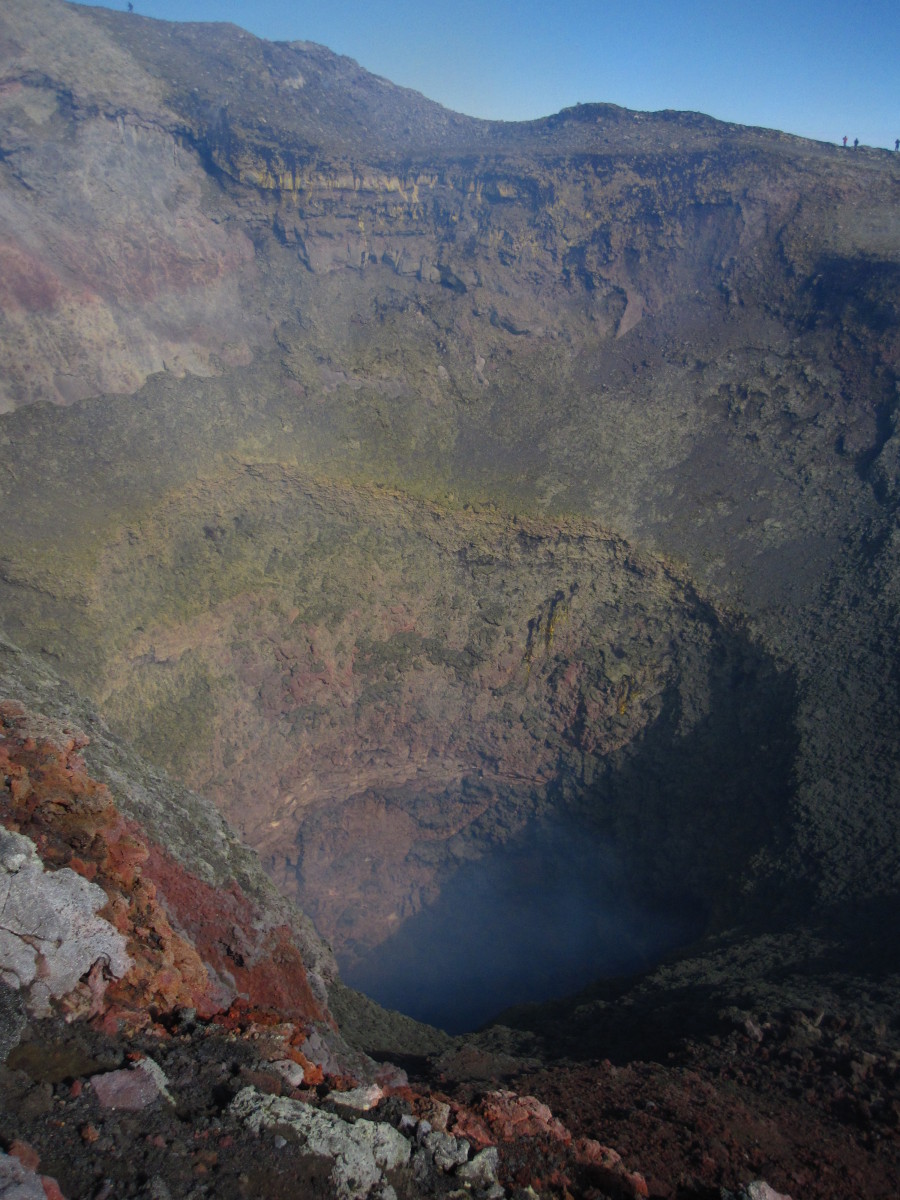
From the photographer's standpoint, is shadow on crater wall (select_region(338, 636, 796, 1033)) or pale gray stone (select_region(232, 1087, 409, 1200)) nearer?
pale gray stone (select_region(232, 1087, 409, 1200))

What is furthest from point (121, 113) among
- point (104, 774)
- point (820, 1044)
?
point (820, 1044)

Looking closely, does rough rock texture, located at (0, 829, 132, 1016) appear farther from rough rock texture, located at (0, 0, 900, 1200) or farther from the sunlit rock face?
the sunlit rock face

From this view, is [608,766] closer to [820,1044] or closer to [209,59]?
[820,1044]

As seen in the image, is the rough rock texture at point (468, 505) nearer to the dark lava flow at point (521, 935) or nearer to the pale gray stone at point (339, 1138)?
the dark lava flow at point (521, 935)

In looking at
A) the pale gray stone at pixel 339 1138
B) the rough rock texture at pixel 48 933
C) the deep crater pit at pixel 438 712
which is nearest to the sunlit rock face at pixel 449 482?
the deep crater pit at pixel 438 712

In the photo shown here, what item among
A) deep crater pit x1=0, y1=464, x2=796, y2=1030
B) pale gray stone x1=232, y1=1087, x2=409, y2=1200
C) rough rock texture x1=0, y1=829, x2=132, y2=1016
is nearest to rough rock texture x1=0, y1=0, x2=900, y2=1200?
deep crater pit x1=0, y1=464, x2=796, y2=1030

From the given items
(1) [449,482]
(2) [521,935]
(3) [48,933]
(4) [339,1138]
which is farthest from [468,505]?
(4) [339,1138]
